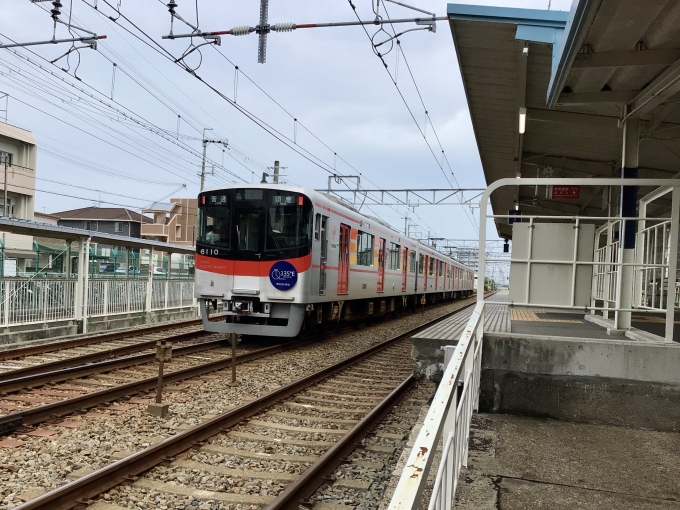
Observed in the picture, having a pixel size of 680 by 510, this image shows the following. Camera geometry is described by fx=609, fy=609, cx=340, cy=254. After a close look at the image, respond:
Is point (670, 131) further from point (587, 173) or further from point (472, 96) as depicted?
point (587, 173)

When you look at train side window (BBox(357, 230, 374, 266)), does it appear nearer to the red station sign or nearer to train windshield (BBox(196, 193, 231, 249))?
train windshield (BBox(196, 193, 231, 249))

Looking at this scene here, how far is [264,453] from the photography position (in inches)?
208

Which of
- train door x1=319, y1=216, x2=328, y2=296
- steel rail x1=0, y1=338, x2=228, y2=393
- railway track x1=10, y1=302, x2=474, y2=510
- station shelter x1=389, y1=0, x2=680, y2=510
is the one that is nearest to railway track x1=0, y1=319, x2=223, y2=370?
steel rail x1=0, y1=338, x2=228, y2=393

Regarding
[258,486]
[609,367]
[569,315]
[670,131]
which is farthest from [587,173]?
[258,486]

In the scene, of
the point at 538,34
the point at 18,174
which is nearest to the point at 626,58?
the point at 538,34

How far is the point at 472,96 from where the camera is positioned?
365 inches

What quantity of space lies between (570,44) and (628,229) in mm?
2351

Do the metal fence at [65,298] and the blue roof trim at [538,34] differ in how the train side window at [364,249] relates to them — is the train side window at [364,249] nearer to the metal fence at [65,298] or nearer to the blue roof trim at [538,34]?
the metal fence at [65,298]

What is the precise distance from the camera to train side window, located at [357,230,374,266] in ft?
48.6

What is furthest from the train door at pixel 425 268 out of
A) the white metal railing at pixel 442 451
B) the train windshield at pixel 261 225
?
the white metal railing at pixel 442 451

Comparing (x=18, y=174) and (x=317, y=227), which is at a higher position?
(x=18, y=174)

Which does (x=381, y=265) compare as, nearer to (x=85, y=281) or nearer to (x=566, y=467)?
(x=85, y=281)

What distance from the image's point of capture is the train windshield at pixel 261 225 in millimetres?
11102

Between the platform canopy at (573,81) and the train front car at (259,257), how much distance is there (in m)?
3.74
